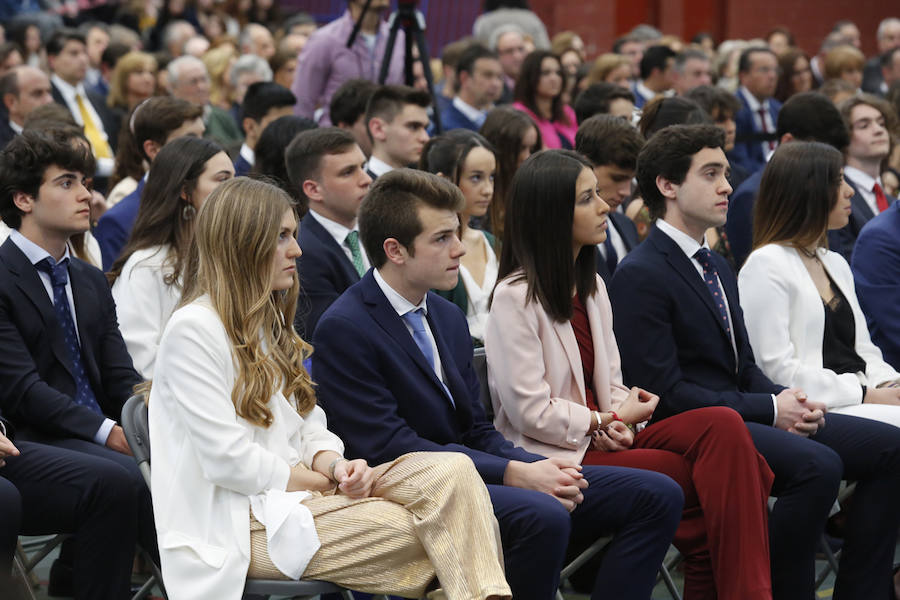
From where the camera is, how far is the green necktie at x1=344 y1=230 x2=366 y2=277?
472cm

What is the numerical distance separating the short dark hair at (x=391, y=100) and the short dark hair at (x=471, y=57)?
257 cm

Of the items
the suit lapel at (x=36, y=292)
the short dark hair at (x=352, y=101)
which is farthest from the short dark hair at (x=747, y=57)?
the suit lapel at (x=36, y=292)

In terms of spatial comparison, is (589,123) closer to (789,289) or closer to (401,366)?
(789,289)

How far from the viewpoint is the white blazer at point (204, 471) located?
3035 millimetres

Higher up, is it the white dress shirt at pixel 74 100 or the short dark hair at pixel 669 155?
the short dark hair at pixel 669 155

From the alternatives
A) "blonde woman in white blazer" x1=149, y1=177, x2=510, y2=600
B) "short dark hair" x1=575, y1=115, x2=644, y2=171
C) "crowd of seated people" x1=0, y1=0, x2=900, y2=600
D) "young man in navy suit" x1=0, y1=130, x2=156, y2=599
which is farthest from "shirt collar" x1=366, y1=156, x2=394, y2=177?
"blonde woman in white blazer" x1=149, y1=177, x2=510, y2=600

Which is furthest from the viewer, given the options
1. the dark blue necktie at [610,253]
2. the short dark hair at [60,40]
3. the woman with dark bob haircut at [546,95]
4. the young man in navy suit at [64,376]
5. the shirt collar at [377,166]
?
the short dark hair at [60,40]

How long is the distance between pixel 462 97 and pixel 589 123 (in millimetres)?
3570

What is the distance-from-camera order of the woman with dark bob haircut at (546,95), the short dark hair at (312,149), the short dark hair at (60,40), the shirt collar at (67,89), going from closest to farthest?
the short dark hair at (312,149), the woman with dark bob haircut at (546,95), the shirt collar at (67,89), the short dark hair at (60,40)

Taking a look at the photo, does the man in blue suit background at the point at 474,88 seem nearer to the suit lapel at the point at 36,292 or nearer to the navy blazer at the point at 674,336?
the navy blazer at the point at 674,336

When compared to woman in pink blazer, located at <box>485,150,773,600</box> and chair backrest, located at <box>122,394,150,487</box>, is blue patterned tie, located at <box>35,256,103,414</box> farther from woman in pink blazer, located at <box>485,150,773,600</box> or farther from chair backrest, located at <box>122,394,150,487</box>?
woman in pink blazer, located at <box>485,150,773,600</box>

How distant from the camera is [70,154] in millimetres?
4035

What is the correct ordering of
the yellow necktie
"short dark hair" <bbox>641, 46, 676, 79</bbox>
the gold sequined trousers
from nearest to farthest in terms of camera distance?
the gold sequined trousers → the yellow necktie → "short dark hair" <bbox>641, 46, 676, 79</bbox>

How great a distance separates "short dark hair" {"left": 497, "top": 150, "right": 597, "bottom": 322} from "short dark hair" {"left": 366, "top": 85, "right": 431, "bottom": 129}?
2.12 meters
